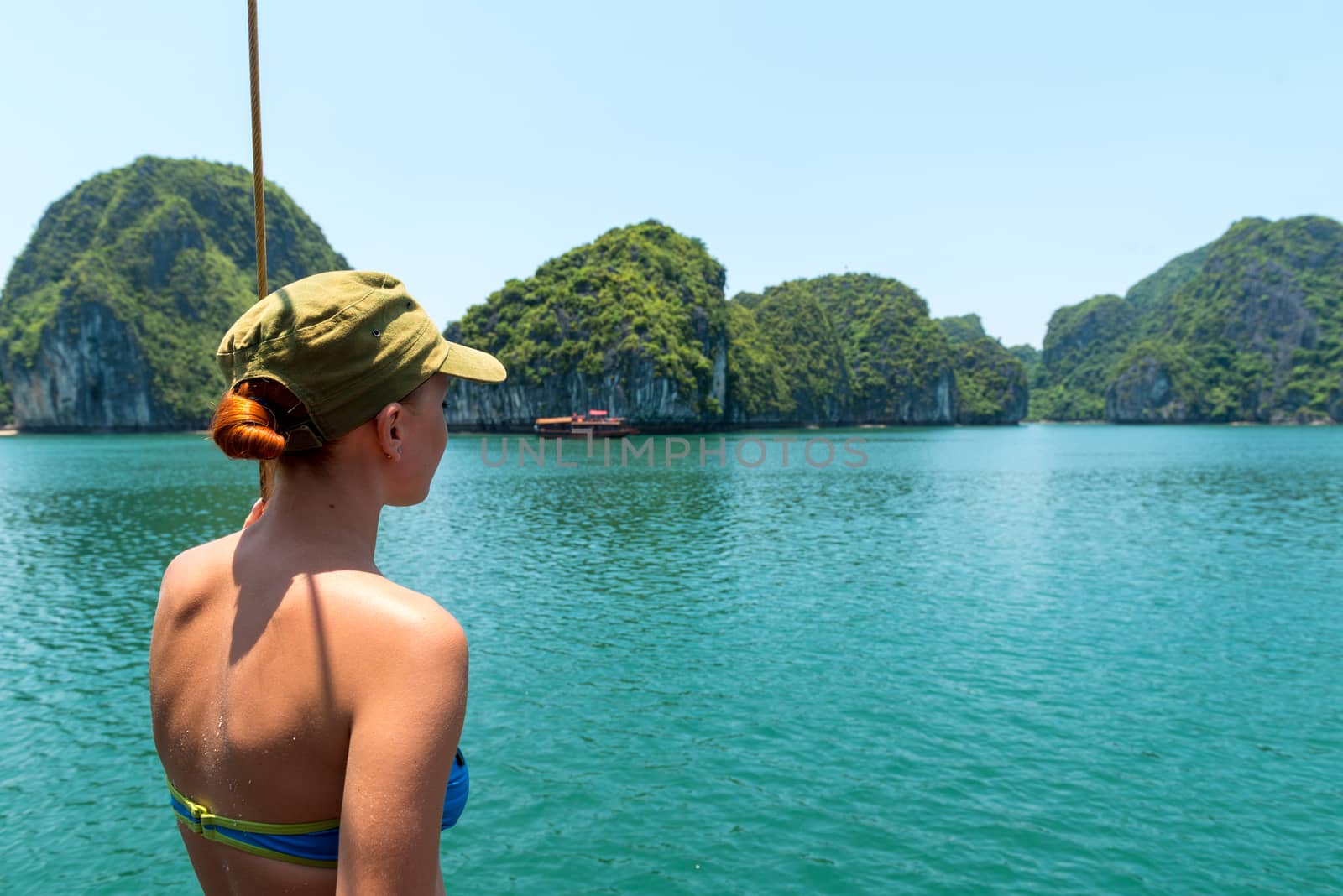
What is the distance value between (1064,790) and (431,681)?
33.3ft

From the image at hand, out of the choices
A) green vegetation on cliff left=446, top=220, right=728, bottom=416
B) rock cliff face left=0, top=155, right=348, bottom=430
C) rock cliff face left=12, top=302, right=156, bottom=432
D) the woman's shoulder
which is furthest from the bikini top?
rock cliff face left=12, top=302, right=156, bottom=432

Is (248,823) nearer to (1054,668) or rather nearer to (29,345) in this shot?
(1054,668)

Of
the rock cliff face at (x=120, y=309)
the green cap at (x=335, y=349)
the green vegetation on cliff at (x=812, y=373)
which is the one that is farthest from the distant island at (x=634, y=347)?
the green cap at (x=335, y=349)

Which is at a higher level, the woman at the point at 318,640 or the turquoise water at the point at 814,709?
the woman at the point at 318,640

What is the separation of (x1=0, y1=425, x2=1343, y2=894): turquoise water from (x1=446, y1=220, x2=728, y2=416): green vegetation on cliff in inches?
3689

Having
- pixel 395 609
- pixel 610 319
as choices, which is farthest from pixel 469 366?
pixel 610 319

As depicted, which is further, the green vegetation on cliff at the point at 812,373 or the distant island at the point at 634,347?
the green vegetation on cliff at the point at 812,373

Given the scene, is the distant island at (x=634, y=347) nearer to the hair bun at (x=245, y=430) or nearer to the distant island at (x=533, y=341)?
the distant island at (x=533, y=341)

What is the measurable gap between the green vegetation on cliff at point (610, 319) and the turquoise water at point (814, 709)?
9371 cm

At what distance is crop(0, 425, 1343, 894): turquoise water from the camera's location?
791 centimetres

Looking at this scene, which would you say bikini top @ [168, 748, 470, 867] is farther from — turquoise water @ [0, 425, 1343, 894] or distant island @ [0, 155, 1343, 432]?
distant island @ [0, 155, 1343, 432]

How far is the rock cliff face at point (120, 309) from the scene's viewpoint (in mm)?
141625

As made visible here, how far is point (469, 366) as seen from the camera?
1.53 metres

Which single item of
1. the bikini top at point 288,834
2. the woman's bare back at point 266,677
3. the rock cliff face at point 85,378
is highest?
the rock cliff face at point 85,378
